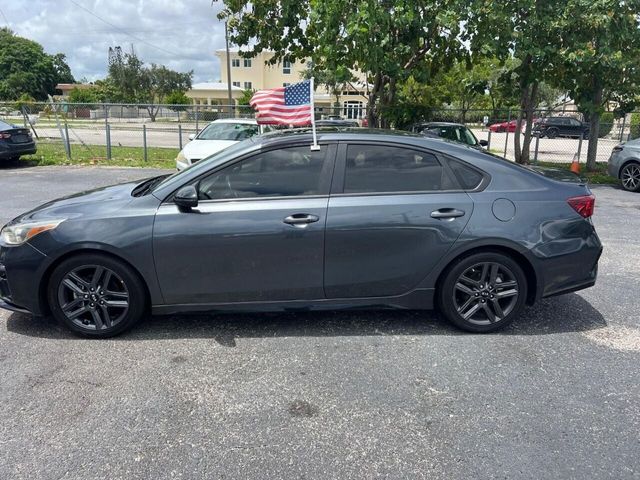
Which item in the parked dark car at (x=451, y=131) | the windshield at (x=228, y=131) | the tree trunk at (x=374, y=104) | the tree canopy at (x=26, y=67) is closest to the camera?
the parked dark car at (x=451, y=131)

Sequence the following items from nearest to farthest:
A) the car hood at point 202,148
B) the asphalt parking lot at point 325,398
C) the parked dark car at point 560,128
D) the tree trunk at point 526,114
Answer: the asphalt parking lot at point 325,398 → the car hood at point 202,148 → the tree trunk at point 526,114 → the parked dark car at point 560,128

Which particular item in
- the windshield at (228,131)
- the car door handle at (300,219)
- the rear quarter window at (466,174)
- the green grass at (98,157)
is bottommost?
the green grass at (98,157)

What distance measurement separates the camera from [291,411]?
9.77 ft

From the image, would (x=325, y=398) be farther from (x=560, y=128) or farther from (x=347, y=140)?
(x=560, y=128)

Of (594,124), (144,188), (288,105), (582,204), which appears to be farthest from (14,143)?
(594,124)

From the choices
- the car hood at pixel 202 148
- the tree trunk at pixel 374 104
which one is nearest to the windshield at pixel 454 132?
the tree trunk at pixel 374 104

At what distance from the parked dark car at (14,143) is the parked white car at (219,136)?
5.62 m

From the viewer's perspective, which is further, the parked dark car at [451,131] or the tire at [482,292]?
the parked dark car at [451,131]

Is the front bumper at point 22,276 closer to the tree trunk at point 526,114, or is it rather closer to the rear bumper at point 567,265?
the rear bumper at point 567,265

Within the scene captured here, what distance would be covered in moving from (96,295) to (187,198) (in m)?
1.03

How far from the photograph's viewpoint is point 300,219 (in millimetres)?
3688

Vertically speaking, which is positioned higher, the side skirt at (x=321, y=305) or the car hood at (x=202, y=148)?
the car hood at (x=202, y=148)

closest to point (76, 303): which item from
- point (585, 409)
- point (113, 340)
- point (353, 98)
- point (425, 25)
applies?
point (113, 340)

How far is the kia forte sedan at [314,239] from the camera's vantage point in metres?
3.68
